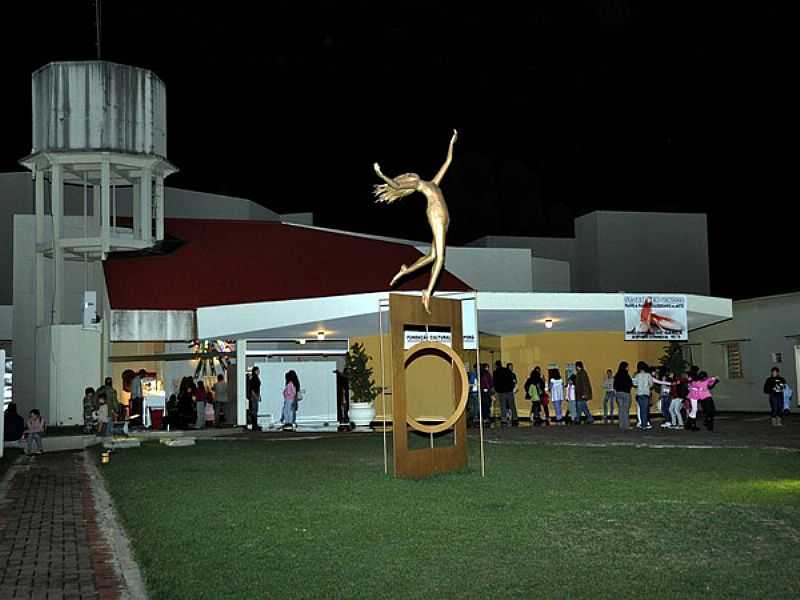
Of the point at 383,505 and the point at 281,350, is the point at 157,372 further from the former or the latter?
the point at 383,505

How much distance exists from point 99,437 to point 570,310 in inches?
463

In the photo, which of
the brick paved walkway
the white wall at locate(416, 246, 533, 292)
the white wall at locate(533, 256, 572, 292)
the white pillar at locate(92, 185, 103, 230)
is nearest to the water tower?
the white pillar at locate(92, 185, 103, 230)

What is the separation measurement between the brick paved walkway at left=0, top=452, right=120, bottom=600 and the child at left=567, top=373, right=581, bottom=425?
1510 cm

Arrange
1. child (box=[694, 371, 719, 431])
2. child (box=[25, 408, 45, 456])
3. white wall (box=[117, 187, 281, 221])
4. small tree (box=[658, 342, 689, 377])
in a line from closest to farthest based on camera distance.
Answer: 1. child (box=[25, 408, 45, 456])
2. child (box=[694, 371, 719, 431])
3. small tree (box=[658, 342, 689, 377])
4. white wall (box=[117, 187, 281, 221])

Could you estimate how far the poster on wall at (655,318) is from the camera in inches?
947

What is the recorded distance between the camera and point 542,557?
704 cm

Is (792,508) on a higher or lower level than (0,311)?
lower

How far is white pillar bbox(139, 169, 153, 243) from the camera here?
28.1m

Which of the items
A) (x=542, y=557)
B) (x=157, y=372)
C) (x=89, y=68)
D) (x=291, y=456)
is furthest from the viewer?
(x=157, y=372)

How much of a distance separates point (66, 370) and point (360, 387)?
8732mm

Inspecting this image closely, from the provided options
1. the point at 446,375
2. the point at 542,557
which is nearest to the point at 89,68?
the point at 446,375

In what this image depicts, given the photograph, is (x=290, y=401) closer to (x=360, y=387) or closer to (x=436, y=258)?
(x=360, y=387)

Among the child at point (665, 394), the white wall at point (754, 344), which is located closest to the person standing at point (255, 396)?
the child at point (665, 394)

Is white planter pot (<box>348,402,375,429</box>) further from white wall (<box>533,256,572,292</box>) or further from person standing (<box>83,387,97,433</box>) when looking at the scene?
white wall (<box>533,256,572,292</box>)
